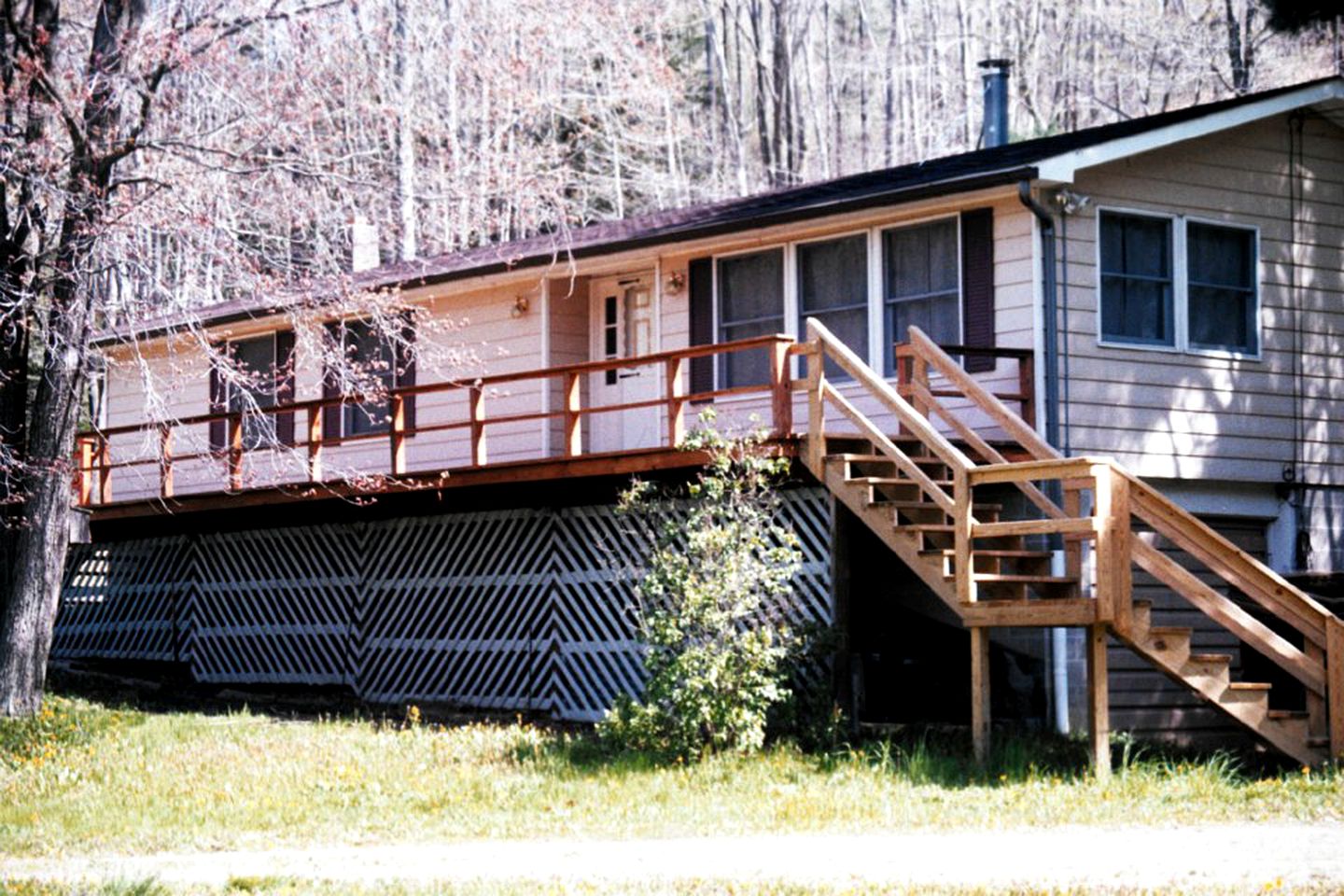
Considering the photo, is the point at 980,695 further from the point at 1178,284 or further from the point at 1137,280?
the point at 1178,284

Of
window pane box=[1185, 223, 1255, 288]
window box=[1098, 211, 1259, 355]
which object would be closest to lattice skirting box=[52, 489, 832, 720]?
window box=[1098, 211, 1259, 355]

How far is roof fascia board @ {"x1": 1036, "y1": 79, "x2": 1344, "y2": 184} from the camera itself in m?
17.4

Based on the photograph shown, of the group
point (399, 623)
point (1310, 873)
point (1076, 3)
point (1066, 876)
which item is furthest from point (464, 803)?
point (1076, 3)

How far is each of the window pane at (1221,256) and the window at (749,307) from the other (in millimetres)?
4063

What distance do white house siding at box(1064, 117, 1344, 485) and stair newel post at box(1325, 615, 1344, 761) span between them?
11.8 ft

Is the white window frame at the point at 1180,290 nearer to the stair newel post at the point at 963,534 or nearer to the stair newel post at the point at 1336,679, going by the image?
the stair newel post at the point at 963,534

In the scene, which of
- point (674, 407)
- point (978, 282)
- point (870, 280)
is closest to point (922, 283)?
point (870, 280)

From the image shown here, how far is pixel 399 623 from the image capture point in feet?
72.9

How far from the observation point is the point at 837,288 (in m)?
19.7

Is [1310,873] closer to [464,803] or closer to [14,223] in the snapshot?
[464,803]

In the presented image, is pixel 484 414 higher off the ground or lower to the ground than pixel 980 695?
higher

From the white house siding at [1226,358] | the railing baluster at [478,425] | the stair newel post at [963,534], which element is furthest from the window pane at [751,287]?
the stair newel post at [963,534]

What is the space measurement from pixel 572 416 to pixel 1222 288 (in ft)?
21.2

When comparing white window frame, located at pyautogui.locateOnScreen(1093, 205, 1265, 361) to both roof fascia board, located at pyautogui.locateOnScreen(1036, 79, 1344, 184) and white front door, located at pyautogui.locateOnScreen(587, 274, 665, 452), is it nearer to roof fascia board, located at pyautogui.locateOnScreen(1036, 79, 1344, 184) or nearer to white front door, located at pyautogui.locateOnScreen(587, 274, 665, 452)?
roof fascia board, located at pyautogui.locateOnScreen(1036, 79, 1344, 184)
